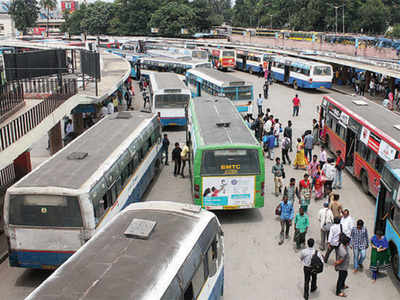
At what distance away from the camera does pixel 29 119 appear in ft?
41.8

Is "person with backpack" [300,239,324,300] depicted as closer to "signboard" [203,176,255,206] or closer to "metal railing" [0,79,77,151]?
"signboard" [203,176,255,206]

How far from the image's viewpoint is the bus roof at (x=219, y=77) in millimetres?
25873

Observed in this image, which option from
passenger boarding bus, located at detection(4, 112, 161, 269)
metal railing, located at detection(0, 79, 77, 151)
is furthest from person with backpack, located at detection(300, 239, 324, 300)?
metal railing, located at detection(0, 79, 77, 151)

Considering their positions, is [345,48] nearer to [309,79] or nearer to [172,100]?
[309,79]

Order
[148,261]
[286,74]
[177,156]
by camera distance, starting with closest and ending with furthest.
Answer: [148,261] < [177,156] < [286,74]

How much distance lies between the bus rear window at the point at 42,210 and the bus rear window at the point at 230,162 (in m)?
4.30

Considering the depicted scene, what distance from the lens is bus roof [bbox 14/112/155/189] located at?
31.4 feet

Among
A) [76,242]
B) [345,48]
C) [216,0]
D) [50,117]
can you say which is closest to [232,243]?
[76,242]

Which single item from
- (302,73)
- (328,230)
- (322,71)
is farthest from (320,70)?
(328,230)

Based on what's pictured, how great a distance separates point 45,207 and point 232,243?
196 inches

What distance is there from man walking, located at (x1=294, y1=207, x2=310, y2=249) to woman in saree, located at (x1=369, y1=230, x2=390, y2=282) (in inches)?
64.7

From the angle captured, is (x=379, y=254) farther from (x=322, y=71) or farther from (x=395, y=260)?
(x=322, y=71)

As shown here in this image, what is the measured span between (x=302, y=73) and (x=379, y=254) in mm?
29670

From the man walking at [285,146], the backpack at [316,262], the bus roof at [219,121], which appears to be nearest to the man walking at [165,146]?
the bus roof at [219,121]
